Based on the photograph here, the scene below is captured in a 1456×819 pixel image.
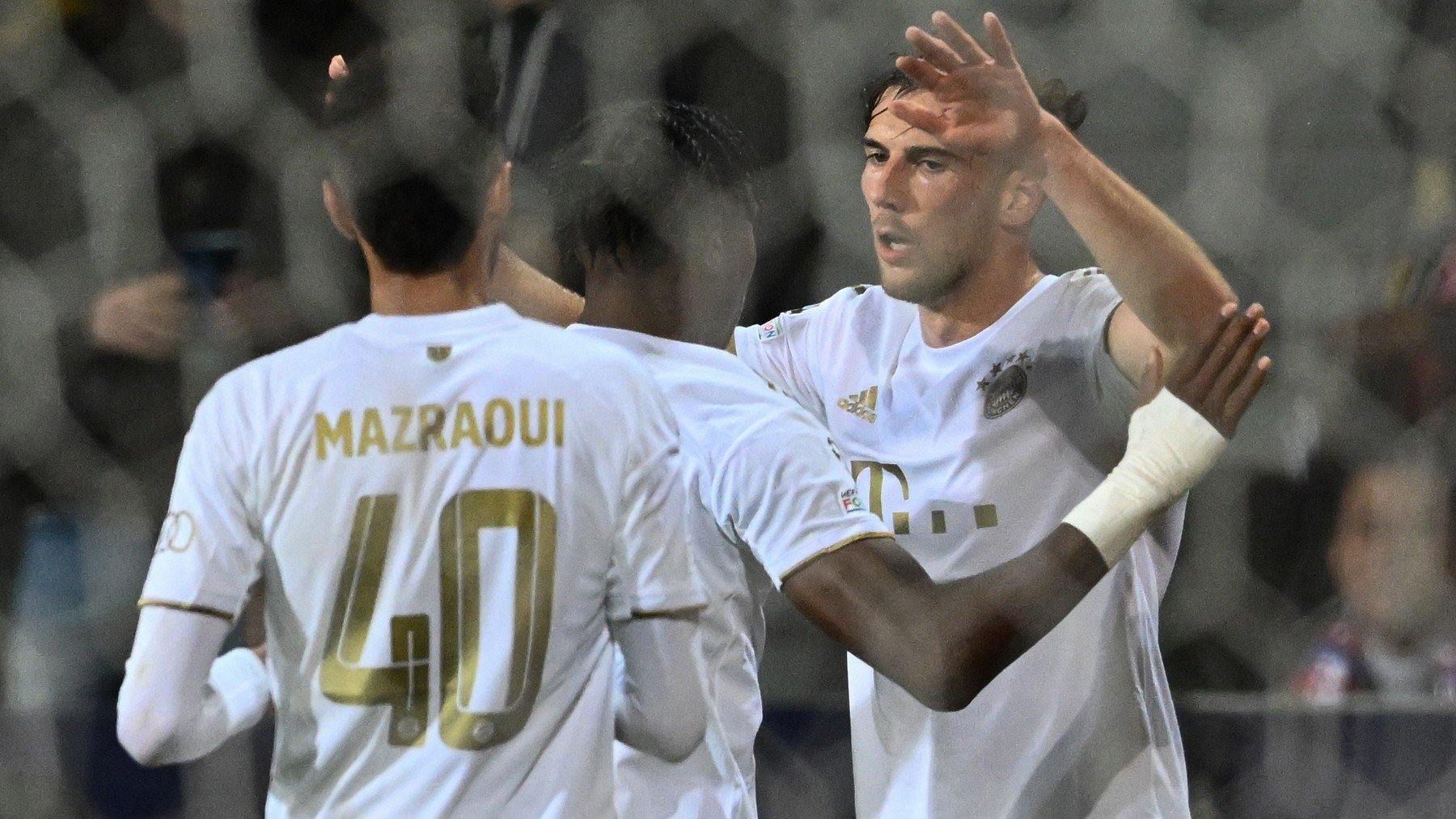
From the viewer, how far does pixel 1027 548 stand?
117 centimetres

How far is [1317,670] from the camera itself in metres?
1.41

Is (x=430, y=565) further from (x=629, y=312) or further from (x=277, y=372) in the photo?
(x=629, y=312)

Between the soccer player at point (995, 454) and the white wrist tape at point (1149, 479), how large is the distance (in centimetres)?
11

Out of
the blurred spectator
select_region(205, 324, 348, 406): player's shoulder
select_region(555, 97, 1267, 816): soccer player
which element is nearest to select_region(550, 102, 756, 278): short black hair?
select_region(555, 97, 1267, 816): soccer player

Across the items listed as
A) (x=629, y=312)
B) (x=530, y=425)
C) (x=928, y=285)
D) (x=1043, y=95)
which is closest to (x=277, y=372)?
(x=530, y=425)

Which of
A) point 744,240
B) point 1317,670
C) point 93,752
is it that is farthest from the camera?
point 1317,670

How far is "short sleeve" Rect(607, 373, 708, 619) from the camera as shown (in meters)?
0.89

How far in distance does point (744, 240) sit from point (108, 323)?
1.66ft

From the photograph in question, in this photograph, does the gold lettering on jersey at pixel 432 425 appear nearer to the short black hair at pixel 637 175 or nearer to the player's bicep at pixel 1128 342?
the short black hair at pixel 637 175

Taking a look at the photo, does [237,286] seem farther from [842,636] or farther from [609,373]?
[842,636]

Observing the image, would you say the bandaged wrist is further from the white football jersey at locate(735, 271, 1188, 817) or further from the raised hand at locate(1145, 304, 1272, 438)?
the raised hand at locate(1145, 304, 1272, 438)

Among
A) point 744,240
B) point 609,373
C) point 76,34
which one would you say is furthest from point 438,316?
point 76,34

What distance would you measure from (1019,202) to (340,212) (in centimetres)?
61

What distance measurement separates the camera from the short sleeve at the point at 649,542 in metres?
0.89
